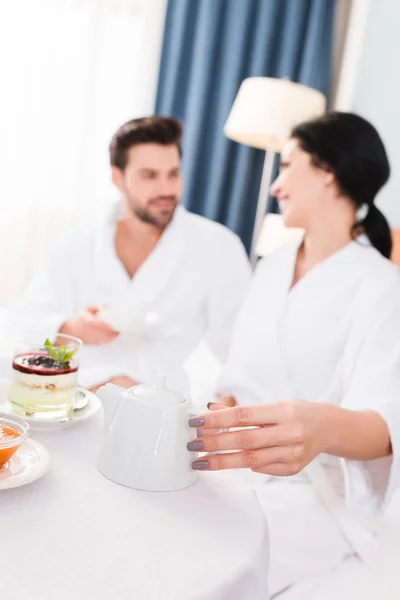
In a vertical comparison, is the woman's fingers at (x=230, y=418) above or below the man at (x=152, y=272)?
above

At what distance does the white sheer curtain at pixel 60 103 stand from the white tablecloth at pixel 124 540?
2939 millimetres

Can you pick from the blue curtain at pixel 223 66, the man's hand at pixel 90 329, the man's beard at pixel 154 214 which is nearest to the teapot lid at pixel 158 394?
the man's hand at pixel 90 329

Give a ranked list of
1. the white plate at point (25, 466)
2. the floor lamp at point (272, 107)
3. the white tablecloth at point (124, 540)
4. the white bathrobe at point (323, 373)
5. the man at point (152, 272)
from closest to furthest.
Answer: the white tablecloth at point (124, 540) < the white plate at point (25, 466) < the white bathrobe at point (323, 373) < the man at point (152, 272) < the floor lamp at point (272, 107)

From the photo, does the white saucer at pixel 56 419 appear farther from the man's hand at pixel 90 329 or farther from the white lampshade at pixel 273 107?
the white lampshade at pixel 273 107

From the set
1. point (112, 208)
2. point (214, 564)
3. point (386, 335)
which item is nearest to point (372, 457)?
point (386, 335)

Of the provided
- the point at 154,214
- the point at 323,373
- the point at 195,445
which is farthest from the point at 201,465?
the point at 154,214

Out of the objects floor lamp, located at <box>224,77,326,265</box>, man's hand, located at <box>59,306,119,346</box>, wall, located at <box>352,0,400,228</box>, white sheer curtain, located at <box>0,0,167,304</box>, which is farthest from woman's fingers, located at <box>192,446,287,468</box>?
white sheer curtain, located at <box>0,0,167,304</box>

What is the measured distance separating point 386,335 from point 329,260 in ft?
0.99

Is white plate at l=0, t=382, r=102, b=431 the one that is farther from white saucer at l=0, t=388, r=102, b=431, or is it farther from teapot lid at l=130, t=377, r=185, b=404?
teapot lid at l=130, t=377, r=185, b=404

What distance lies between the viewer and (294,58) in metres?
3.78

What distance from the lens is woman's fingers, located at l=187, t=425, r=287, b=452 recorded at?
0.75 m

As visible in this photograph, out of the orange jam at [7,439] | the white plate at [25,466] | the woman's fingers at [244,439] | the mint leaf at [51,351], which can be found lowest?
the white plate at [25,466]

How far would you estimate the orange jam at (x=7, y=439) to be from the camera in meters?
0.68

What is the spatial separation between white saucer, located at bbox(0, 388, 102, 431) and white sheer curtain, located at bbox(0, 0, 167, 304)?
2746 mm
